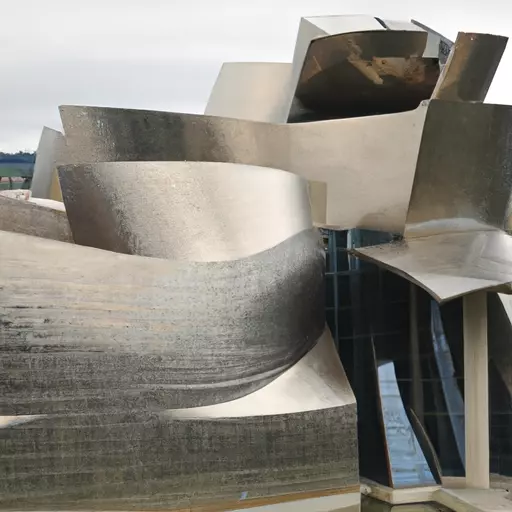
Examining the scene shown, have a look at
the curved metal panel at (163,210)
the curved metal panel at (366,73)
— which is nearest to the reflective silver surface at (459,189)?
the curved metal panel at (366,73)

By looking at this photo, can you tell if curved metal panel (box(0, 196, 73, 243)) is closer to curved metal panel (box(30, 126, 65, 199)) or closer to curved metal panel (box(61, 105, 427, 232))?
curved metal panel (box(61, 105, 427, 232))

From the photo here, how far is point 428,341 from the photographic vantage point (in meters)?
8.97

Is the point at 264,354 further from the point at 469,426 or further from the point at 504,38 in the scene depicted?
the point at 504,38

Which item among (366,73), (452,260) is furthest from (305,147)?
(452,260)

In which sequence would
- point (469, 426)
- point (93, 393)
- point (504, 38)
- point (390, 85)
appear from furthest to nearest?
point (390, 85)
point (504, 38)
point (469, 426)
point (93, 393)

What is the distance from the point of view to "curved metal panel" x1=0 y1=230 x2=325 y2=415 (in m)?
5.77

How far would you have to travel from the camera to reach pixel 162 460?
6.04 metres

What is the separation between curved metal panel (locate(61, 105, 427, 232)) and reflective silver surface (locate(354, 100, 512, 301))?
192 millimetres

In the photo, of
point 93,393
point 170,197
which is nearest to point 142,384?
point 93,393

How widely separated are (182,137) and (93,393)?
3.92 meters

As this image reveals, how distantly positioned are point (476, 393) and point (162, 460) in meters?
3.94

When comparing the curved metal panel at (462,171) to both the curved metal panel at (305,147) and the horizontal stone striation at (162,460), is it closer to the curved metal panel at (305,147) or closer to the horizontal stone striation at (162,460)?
the curved metal panel at (305,147)

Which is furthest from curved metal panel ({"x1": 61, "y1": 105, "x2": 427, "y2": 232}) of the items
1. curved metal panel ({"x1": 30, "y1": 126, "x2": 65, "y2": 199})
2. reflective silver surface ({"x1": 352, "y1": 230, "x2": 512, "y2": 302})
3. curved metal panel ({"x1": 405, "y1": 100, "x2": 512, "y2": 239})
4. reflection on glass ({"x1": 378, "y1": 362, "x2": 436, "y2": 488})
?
curved metal panel ({"x1": 30, "y1": 126, "x2": 65, "y2": 199})

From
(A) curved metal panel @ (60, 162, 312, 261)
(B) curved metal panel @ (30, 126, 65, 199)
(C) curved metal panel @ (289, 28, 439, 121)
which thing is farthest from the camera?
(B) curved metal panel @ (30, 126, 65, 199)
